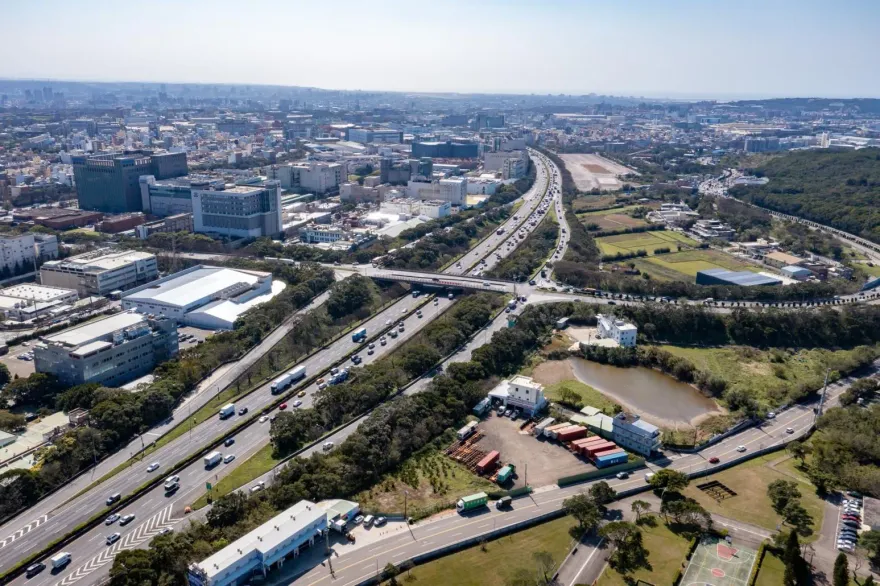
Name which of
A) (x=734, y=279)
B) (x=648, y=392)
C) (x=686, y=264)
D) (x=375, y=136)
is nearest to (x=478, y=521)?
(x=648, y=392)

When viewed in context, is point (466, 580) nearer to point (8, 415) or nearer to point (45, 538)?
point (45, 538)

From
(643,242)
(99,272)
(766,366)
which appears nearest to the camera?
(766,366)

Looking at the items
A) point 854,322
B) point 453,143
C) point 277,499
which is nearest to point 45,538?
point 277,499

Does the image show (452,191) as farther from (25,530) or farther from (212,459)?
(25,530)

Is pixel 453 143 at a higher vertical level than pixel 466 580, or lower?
higher

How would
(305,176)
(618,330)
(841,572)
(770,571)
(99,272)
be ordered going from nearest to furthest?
1. (841,572)
2. (770,571)
3. (618,330)
4. (99,272)
5. (305,176)

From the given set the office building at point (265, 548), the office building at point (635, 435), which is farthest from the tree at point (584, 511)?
the office building at point (265, 548)

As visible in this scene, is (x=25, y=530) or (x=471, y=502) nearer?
(x=25, y=530)

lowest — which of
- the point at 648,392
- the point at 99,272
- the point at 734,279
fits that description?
the point at 648,392
